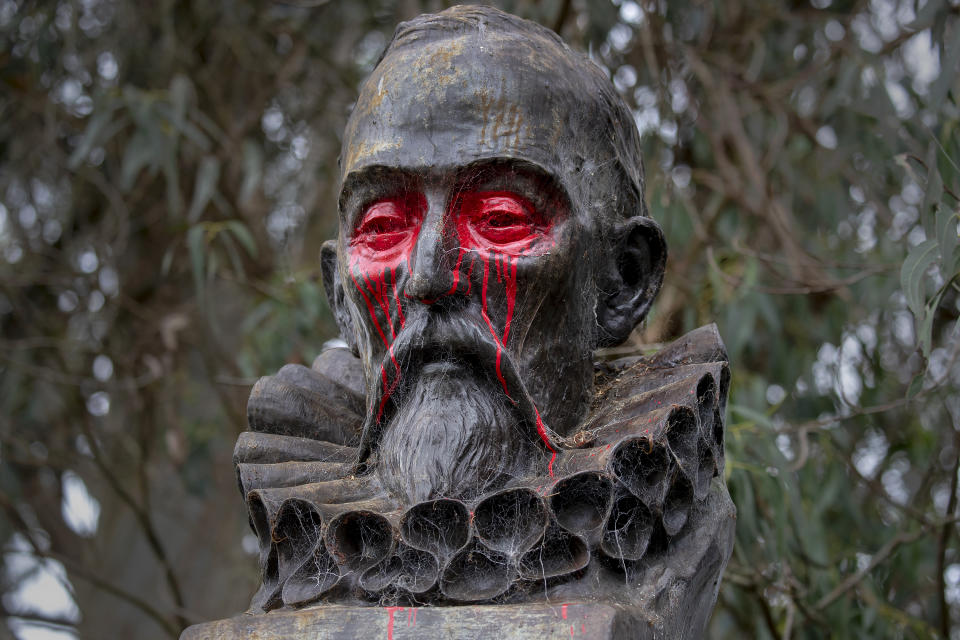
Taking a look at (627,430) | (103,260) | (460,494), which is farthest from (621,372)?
(103,260)

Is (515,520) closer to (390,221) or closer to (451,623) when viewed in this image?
(451,623)

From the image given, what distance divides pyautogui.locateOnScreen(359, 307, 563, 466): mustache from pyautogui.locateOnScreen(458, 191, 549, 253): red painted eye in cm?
11

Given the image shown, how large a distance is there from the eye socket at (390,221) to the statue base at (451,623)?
0.55 metres

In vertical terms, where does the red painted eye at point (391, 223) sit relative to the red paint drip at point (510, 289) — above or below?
above

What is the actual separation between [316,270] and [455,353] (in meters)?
2.10

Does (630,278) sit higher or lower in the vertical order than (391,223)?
lower

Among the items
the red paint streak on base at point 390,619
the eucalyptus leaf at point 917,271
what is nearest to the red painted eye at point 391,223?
the red paint streak on base at point 390,619

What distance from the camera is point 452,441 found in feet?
5.22

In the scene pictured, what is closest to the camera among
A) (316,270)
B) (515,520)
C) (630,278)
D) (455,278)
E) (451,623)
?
(451,623)

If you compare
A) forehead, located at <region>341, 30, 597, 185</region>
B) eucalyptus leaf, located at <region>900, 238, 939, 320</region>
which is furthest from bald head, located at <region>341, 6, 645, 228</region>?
eucalyptus leaf, located at <region>900, 238, 939, 320</region>

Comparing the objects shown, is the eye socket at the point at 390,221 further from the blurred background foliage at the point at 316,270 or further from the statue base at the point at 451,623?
the blurred background foliage at the point at 316,270

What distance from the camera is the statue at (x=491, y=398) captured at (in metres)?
1.48

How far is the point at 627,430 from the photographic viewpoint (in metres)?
1.59

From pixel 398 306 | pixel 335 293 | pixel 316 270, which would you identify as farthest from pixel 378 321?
pixel 316 270
